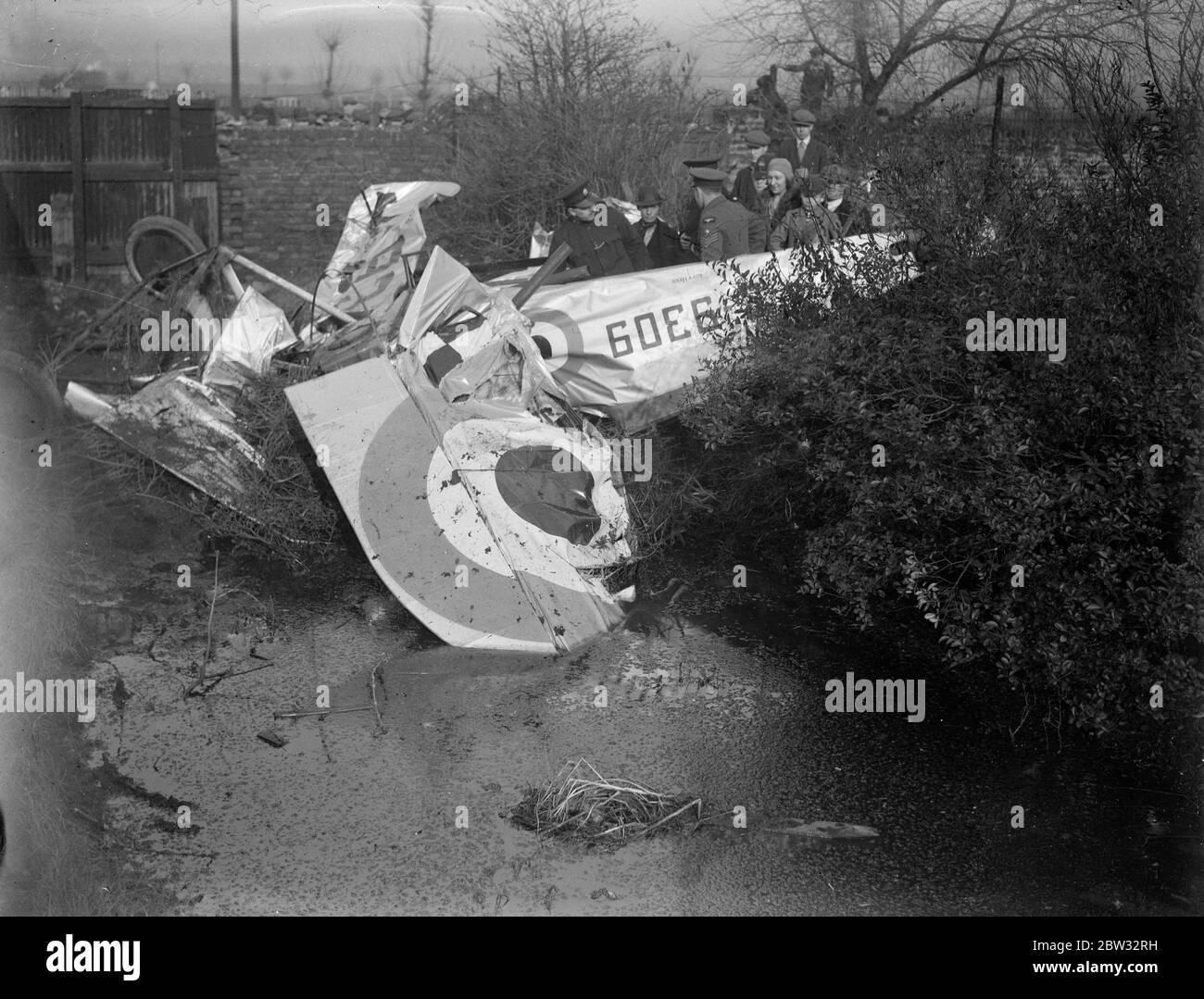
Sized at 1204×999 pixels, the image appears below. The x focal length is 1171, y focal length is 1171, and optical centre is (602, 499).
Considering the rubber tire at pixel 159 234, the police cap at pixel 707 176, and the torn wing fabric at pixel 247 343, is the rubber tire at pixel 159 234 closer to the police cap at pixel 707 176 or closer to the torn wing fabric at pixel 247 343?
the torn wing fabric at pixel 247 343

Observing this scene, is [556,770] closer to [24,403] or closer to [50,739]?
[50,739]

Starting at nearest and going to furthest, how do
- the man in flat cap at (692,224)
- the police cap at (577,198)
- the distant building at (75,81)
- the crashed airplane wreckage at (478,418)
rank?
the crashed airplane wreckage at (478,418) → the police cap at (577,198) → the man in flat cap at (692,224) → the distant building at (75,81)

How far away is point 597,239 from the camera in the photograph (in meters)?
9.28

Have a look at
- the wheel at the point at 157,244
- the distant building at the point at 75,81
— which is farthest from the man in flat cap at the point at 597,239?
the distant building at the point at 75,81

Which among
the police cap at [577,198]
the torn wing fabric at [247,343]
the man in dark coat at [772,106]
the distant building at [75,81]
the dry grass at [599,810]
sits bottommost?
the dry grass at [599,810]

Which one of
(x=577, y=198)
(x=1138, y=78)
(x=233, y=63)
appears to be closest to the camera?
(x=1138, y=78)

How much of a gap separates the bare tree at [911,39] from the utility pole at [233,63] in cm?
464

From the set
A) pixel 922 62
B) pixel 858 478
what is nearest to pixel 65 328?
pixel 858 478

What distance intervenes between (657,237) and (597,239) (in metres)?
0.87

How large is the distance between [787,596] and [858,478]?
50.2 inches

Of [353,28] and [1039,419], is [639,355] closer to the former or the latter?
[1039,419]

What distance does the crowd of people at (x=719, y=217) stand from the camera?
891 cm

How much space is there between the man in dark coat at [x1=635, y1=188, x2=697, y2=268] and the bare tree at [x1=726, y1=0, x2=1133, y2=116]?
2.46 m

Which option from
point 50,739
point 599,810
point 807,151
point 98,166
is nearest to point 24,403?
point 50,739
